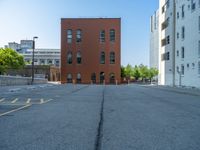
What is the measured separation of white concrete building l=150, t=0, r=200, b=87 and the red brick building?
57.1 ft

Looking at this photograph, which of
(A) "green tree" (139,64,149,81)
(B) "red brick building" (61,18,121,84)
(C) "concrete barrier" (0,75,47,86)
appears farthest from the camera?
(A) "green tree" (139,64,149,81)

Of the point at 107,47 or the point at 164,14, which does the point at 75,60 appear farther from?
the point at 164,14

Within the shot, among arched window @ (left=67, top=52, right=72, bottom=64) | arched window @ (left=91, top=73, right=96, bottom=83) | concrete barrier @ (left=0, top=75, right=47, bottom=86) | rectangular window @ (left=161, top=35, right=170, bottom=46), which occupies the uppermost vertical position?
rectangular window @ (left=161, top=35, right=170, bottom=46)

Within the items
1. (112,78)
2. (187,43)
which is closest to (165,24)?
(187,43)

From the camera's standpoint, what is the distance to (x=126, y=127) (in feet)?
31.3

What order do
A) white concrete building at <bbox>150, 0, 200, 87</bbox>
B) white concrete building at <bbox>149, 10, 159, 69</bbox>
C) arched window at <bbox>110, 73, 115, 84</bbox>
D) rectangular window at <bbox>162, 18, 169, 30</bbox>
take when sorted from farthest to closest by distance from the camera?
white concrete building at <bbox>149, 10, 159, 69</bbox>
arched window at <bbox>110, 73, 115, 84</bbox>
rectangular window at <bbox>162, 18, 169, 30</bbox>
white concrete building at <bbox>150, 0, 200, 87</bbox>

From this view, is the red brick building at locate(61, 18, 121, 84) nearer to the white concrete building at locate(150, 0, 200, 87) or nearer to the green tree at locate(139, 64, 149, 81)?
the white concrete building at locate(150, 0, 200, 87)

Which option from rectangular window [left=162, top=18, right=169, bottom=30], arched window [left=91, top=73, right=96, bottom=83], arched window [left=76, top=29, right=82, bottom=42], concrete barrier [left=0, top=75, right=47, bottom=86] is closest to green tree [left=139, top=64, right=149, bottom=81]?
arched window [left=91, top=73, right=96, bottom=83]

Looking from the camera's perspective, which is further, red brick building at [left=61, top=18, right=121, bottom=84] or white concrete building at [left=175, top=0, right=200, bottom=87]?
red brick building at [left=61, top=18, right=121, bottom=84]

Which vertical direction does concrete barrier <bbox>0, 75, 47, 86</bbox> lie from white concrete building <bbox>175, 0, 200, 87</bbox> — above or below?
below

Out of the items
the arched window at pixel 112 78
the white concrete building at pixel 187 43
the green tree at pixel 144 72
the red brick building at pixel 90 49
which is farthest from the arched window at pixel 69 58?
the green tree at pixel 144 72

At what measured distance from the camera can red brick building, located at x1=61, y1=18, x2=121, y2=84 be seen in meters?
87.0

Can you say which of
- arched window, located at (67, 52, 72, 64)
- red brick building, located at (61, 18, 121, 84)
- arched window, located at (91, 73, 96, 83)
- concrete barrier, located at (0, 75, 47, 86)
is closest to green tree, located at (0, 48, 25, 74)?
arched window, located at (67, 52, 72, 64)

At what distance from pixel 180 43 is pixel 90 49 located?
1344 inches
